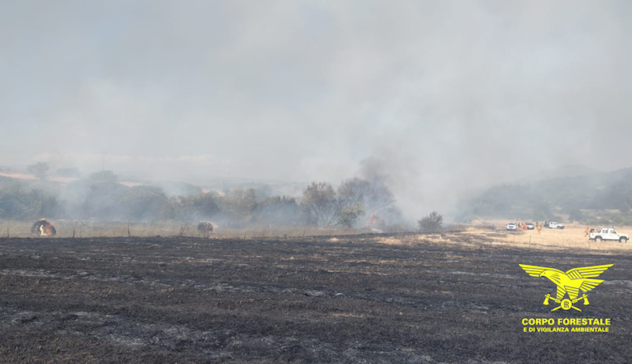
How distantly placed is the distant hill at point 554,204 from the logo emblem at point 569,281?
223ft

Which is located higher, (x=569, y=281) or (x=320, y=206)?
(x=320, y=206)

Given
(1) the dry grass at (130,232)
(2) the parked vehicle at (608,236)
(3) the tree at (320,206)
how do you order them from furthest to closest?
(3) the tree at (320,206) → (2) the parked vehicle at (608,236) → (1) the dry grass at (130,232)

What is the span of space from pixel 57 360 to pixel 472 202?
105253 millimetres

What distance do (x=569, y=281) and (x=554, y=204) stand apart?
367 feet

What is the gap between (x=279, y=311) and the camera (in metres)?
10.0

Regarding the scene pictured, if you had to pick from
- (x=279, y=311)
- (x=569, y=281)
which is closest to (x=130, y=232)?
(x=279, y=311)

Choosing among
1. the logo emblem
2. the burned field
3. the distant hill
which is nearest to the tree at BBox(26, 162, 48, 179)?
the burned field

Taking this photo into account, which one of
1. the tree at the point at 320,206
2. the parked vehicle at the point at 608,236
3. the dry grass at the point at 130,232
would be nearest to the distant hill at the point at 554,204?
the parked vehicle at the point at 608,236

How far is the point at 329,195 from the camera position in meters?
49.4

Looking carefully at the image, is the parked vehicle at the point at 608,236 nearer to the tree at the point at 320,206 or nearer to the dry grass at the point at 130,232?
the dry grass at the point at 130,232

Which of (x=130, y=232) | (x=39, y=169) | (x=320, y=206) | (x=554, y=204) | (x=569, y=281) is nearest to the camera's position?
(x=569, y=281)

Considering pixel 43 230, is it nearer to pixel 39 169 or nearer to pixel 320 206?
pixel 320 206

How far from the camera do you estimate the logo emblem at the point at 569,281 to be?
12516 mm

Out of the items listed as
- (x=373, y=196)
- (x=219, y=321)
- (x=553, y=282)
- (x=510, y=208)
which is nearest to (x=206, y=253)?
(x=219, y=321)
